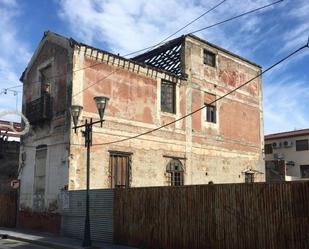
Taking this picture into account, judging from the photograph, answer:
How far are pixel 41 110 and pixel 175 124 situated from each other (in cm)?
682

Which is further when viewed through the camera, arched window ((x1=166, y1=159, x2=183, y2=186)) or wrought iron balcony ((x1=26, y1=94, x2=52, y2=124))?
arched window ((x1=166, y1=159, x2=183, y2=186))

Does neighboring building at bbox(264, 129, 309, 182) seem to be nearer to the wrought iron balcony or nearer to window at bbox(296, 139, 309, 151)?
window at bbox(296, 139, 309, 151)

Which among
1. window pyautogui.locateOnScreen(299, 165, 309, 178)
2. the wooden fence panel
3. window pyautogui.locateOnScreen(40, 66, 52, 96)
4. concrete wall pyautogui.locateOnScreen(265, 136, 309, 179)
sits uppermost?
window pyautogui.locateOnScreen(40, 66, 52, 96)

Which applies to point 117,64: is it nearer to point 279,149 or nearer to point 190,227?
point 190,227

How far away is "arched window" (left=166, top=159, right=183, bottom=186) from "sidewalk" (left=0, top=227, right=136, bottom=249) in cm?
690

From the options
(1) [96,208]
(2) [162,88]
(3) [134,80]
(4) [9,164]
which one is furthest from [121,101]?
(4) [9,164]

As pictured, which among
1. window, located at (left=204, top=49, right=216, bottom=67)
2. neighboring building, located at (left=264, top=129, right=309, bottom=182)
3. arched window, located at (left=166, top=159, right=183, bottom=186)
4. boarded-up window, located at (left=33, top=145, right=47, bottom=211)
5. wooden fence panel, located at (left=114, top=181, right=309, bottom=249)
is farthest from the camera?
neighboring building, located at (left=264, top=129, right=309, bottom=182)

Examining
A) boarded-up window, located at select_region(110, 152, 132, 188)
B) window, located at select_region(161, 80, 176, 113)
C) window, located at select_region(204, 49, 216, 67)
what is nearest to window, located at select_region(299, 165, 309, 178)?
window, located at select_region(204, 49, 216, 67)

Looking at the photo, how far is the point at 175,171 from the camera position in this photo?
2391cm

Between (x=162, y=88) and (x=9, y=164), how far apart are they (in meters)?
11.7

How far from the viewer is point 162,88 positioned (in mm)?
24094

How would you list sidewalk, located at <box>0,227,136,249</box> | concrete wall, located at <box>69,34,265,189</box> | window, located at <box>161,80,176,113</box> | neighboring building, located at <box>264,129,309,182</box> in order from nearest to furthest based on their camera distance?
sidewalk, located at <box>0,227,136,249</box>
concrete wall, located at <box>69,34,265,189</box>
window, located at <box>161,80,176,113</box>
neighboring building, located at <box>264,129,309,182</box>

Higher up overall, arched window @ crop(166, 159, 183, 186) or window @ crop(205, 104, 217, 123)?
window @ crop(205, 104, 217, 123)

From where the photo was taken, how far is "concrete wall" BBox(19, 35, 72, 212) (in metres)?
20.4
